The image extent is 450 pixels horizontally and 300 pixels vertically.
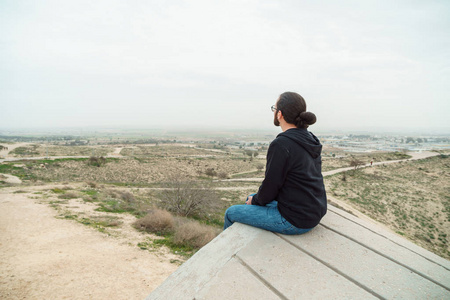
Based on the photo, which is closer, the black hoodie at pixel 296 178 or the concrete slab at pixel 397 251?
the concrete slab at pixel 397 251

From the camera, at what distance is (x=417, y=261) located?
225 cm

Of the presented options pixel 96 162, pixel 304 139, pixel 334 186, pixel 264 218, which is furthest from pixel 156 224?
pixel 96 162

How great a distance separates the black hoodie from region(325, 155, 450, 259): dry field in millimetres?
16327

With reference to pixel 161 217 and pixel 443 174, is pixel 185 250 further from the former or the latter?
pixel 443 174

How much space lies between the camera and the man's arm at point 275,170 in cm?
221

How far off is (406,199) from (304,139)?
87.5ft

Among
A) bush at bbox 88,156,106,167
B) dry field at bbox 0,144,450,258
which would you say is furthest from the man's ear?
bush at bbox 88,156,106,167

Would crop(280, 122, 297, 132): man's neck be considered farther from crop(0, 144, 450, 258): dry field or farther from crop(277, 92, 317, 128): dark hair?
crop(0, 144, 450, 258): dry field

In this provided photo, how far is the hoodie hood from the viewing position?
7.38 feet

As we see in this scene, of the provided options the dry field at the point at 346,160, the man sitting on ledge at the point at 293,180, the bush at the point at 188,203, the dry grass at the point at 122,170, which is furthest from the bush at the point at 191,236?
the dry field at the point at 346,160

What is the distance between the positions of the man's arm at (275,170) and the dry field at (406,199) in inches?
655

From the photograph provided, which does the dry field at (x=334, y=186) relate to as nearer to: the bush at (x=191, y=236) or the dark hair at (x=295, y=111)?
the bush at (x=191, y=236)

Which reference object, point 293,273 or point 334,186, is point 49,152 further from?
point 293,273

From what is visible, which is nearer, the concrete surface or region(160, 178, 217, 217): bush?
the concrete surface
